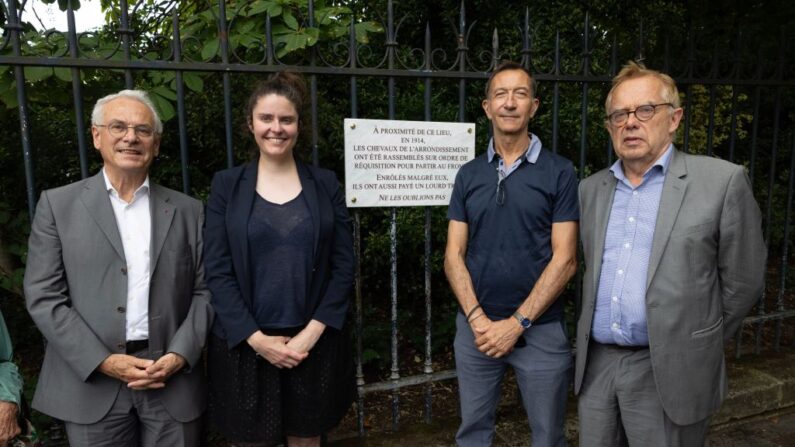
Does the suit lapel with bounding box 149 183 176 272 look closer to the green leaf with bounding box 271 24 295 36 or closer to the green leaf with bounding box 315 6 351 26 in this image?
the green leaf with bounding box 271 24 295 36

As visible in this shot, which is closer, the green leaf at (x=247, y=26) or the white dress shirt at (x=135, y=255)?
the white dress shirt at (x=135, y=255)

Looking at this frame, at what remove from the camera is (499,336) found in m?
2.36

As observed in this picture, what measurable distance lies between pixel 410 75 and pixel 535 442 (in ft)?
6.30

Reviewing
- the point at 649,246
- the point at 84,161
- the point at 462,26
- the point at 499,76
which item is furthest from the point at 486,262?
the point at 84,161

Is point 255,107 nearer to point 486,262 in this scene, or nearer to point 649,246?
point 486,262

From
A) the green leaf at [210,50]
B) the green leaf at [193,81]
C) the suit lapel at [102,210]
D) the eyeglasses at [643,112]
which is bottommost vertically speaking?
the suit lapel at [102,210]

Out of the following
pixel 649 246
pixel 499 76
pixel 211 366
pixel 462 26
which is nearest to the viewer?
pixel 649 246

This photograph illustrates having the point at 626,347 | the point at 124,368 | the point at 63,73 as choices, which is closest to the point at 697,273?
the point at 626,347

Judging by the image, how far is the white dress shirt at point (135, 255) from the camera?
209 cm

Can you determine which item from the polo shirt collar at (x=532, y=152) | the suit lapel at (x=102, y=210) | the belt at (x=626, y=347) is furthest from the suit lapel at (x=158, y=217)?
the belt at (x=626, y=347)

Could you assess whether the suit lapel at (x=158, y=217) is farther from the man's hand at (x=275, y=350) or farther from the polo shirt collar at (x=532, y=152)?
the polo shirt collar at (x=532, y=152)

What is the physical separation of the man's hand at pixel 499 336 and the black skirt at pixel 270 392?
0.65 metres

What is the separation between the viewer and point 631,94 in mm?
2148

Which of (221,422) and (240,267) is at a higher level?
(240,267)
